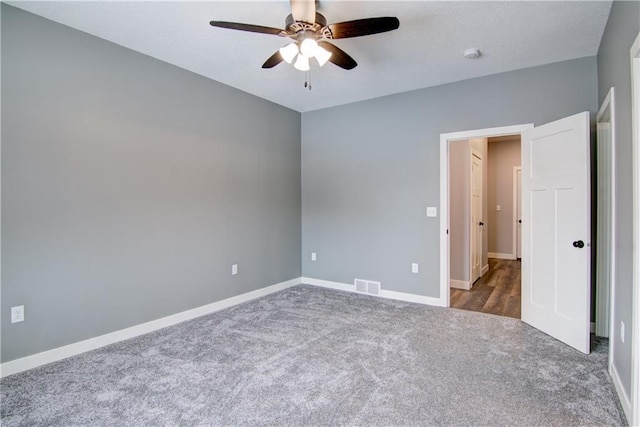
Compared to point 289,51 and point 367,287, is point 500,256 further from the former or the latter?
point 289,51

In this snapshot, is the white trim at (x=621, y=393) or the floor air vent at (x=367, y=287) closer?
the white trim at (x=621, y=393)

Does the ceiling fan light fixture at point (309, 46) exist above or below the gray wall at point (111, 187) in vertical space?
above

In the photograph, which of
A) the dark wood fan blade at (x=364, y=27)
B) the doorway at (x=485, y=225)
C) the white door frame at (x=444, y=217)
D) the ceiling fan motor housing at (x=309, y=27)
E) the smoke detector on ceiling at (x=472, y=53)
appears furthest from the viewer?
the doorway at (x=485, y=225)

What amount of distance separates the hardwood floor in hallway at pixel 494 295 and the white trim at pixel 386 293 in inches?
12.4

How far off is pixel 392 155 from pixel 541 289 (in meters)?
2.24

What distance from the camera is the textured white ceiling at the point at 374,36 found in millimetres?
2389

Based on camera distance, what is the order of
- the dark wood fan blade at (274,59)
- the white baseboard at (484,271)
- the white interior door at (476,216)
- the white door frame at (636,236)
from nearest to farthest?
the white door frame at (636,236) → the dark wood fan blade at (274,59) → the white interior door at (476,216) → the white baseboard at (484,271)

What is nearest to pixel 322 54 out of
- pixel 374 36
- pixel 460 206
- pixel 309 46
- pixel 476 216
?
pixel 309 46

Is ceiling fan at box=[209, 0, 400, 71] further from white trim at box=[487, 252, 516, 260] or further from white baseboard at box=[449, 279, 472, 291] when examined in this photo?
white trim at box=[487, 252, 516, 260]

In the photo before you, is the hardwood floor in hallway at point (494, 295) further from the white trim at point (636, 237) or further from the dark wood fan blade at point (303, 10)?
the dark wood fan blade at point (303, 10)

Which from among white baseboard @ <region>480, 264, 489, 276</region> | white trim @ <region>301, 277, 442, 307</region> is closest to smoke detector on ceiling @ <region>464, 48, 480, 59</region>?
white trim @ <region>301, 277, 442, 307</region>

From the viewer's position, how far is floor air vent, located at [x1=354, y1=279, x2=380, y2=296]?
445 cm

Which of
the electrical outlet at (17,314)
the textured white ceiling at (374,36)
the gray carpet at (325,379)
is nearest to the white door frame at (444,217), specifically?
the gray carpet at (325,379)

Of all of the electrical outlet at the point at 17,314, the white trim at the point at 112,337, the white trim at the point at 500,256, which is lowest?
the white trim at the point at 112,337
